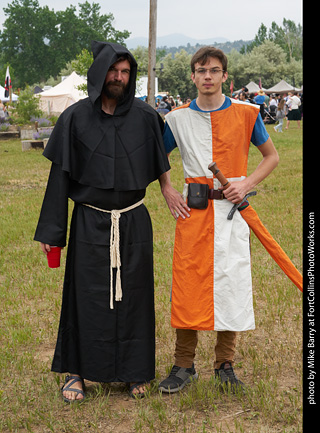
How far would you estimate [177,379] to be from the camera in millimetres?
4230

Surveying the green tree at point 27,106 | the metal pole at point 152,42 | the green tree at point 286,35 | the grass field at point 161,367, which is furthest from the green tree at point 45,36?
the grass field at point 161,367

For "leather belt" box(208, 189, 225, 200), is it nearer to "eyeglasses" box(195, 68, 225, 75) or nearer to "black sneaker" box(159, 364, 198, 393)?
"eyeglasses" box(195, 68, 225, 75)

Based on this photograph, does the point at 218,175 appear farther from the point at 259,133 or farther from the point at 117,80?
the point at 117,80

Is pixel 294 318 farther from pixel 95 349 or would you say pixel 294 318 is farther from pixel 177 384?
pixel 95 349

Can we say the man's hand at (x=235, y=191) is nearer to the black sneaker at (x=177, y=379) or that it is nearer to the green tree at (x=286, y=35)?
the black sneaker at (x=177, y=379)

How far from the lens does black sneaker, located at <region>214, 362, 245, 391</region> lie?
412cm

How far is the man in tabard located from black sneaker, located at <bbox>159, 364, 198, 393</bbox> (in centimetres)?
30

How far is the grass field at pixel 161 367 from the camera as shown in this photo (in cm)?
379

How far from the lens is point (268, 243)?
4.14 metres

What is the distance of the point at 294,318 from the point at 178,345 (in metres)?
1.64

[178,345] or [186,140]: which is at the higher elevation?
[186,140]

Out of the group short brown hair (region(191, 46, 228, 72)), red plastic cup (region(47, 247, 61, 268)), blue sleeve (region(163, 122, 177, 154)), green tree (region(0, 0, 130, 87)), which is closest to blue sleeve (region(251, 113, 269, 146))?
short brown hair (region(191, 46, 228, 72))
